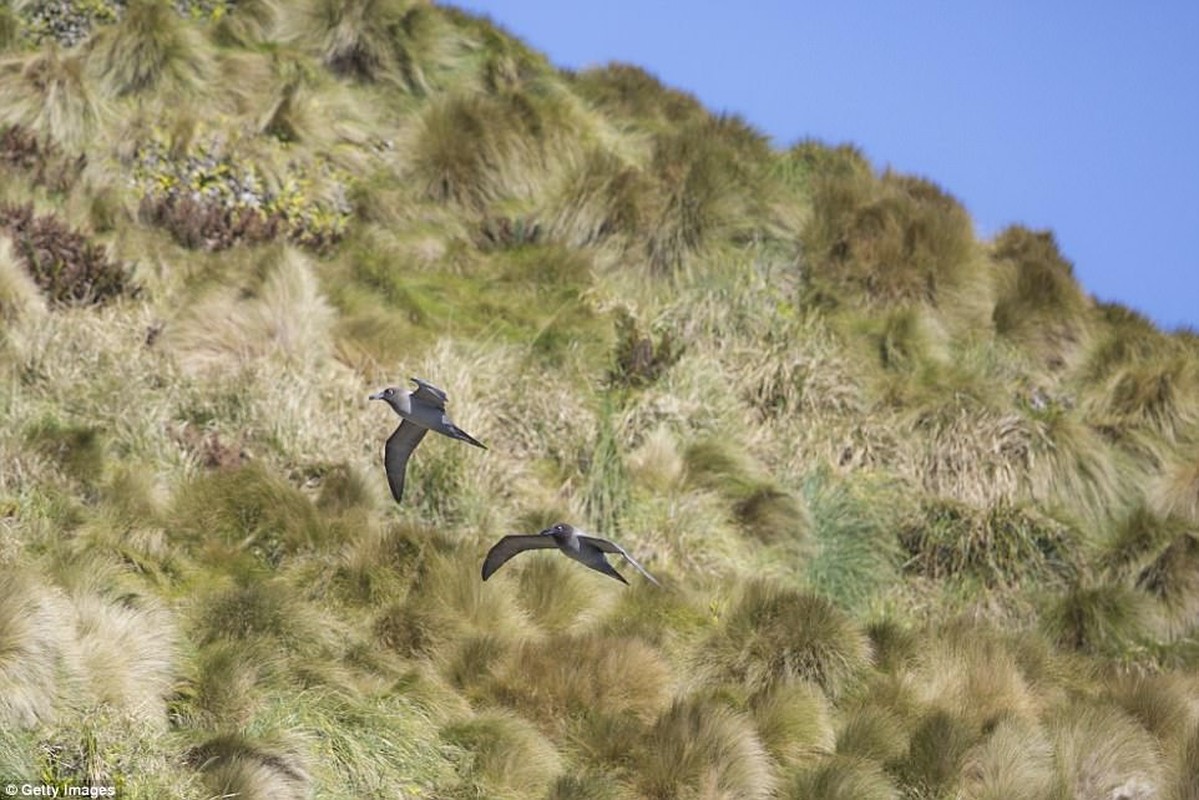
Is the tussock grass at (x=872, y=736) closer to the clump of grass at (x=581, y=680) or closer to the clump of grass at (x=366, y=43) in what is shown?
the clump of grass at (x=581, y=680)

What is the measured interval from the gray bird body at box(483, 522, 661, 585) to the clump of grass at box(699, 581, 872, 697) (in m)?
2.52

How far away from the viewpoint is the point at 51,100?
46.0 feet

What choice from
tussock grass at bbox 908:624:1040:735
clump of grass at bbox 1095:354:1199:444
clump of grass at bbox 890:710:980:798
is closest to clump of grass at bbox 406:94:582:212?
clump of grass at bbox 1095:354:1199:444

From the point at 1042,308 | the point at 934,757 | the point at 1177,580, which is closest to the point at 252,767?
the point at 934,757

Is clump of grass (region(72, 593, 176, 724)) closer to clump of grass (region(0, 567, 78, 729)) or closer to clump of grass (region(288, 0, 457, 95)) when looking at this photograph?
clump of grass (region(0, 567, 78, 729))

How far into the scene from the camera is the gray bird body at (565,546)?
7.09 meters

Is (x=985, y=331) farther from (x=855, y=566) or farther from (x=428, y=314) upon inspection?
(x=428, y=314)

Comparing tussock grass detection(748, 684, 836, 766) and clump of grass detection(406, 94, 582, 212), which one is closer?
tussock grass detection(748, 684, 836, 766)

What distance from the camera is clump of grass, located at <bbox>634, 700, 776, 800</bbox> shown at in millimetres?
8734

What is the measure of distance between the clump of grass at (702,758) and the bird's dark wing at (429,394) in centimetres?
258

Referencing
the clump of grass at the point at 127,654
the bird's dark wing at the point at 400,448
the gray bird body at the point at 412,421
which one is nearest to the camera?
the gray bird body at the point at 412,421

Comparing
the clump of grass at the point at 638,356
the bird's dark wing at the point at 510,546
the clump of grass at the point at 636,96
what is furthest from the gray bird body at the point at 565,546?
the clump of grass at the point at 636,96

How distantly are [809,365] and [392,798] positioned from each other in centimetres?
631

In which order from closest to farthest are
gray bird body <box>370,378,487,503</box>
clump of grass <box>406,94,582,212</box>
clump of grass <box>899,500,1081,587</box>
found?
gray bird body <box>370,378,487,503</box> < clump of grass <box>899,500,1081,587</box> < clump of grass <box>406,94,582,212</box>
